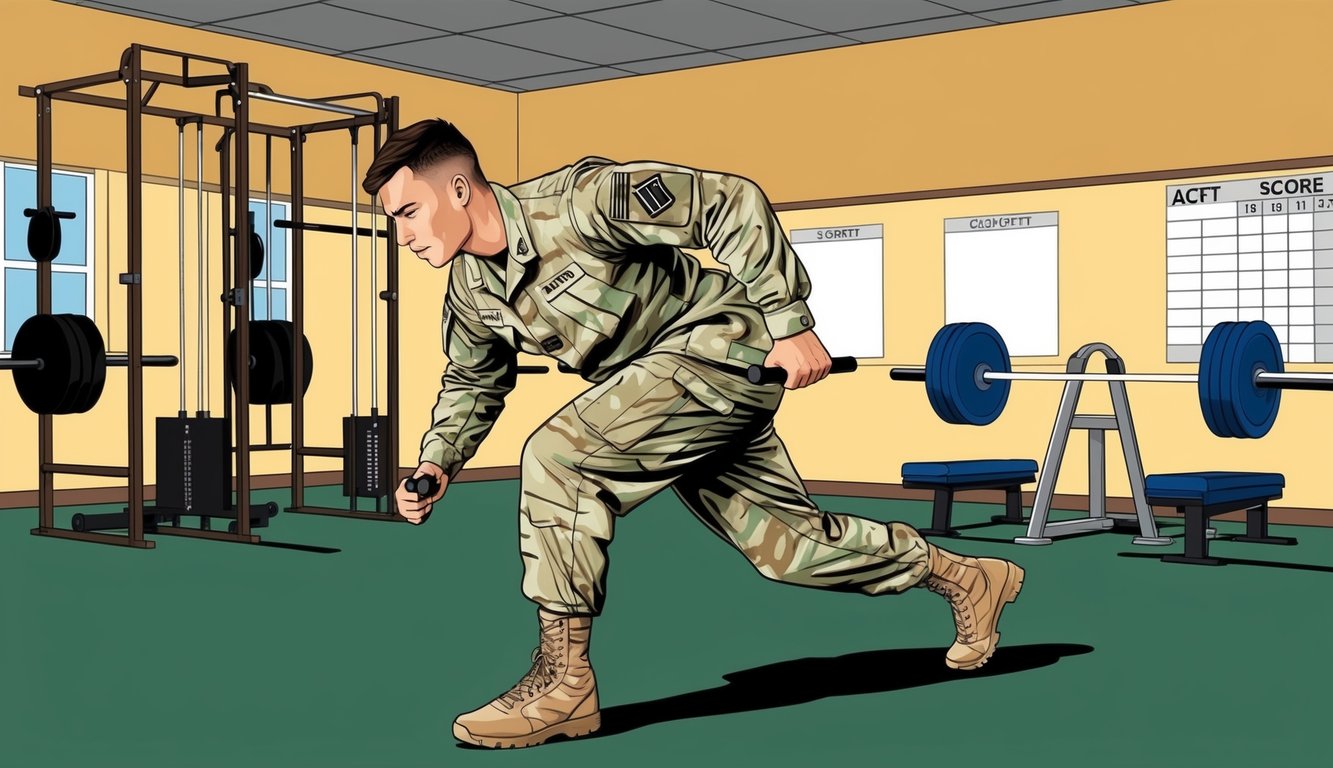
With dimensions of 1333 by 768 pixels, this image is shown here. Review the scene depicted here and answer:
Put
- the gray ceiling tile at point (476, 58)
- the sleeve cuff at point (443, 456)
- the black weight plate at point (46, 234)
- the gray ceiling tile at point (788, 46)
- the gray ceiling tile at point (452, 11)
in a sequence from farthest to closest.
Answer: the gray ceiling tile at point (476, 58), the gray ceiling tile at point (788, 46), the gray ceiling tile at point (452, 11), the black weight plate at point (46, 234), the sleeve cuff at point (443, 456)

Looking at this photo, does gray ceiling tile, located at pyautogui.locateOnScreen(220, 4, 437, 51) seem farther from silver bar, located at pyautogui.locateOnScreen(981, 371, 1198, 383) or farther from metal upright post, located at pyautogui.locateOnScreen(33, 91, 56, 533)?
silver bar, located at pyautogui.locateOnScreen(981, 371, 1198, 383)

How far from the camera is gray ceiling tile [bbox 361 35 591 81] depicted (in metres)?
7.92

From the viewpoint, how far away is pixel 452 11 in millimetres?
7227

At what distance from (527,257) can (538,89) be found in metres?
6.54

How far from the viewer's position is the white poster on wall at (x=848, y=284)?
7.97 m

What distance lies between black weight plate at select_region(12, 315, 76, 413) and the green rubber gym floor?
22.0 inches

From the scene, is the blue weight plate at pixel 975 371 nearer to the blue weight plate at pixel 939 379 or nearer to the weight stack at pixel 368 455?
the blue weight plate at pixel 939 379

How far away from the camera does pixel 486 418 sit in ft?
9.73

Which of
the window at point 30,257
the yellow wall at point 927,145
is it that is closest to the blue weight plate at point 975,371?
the yellow wall at point 927,145

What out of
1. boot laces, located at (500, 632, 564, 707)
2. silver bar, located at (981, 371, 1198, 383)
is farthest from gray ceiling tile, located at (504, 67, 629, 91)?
boot laces, located at (500, 632, 564, 707)

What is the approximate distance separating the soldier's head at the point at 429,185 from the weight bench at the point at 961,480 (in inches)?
150

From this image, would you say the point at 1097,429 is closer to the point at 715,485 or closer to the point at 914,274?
the point at 914,274

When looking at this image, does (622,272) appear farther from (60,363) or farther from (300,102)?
(300,102)

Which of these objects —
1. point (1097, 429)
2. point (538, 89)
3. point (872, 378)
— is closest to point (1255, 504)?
point (1097, 429)
